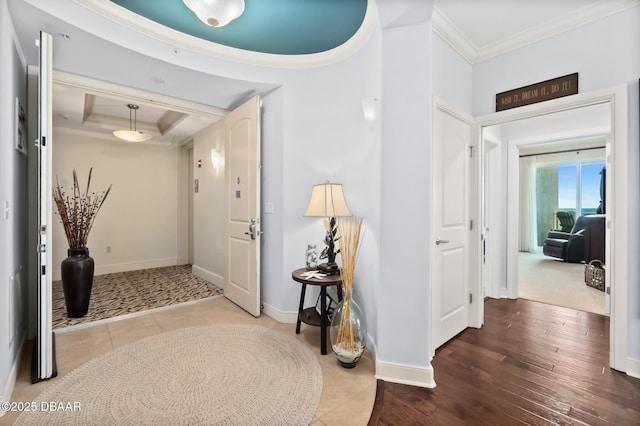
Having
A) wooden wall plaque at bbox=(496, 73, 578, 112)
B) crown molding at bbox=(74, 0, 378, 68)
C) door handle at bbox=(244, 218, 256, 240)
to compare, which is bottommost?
door handle at bbox=(244, 218, 256, 240)

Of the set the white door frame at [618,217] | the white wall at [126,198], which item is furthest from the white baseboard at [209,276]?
the white door frame at [618,217]

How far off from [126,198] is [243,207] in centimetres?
327

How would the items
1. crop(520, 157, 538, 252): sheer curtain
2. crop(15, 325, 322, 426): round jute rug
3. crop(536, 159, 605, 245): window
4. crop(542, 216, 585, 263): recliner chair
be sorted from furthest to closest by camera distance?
crop(520, 157, 538, 252): sheer curtain
crop(536, 159, 605, 245): window
crop(542, 216, 585, 263): recliner chair
crop(15, 325, 322, 426): round jute rug

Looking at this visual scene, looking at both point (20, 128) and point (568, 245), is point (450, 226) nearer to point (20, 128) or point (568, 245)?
point (20, 128)

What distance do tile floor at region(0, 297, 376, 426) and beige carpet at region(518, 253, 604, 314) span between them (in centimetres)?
298

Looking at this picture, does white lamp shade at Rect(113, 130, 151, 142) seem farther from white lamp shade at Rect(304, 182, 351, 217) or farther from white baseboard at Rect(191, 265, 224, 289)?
white lamp shade at Rect(304, 182, 351, 217)

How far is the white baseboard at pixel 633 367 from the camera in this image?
1995 millimetres

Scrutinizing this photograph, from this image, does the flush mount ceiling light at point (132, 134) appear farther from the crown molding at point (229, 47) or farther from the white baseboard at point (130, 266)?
the white baseboard at point (130, 266)

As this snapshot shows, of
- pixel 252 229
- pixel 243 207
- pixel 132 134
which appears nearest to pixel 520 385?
pixel 252 229

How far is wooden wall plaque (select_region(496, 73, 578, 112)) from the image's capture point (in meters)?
2.26

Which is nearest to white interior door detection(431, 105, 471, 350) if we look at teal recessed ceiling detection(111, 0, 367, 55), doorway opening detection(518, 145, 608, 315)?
teal recessed ceiling detection(111, 0, 367, 55)

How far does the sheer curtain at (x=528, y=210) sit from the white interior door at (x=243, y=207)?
24.4 feet

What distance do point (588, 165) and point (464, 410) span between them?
7.90m

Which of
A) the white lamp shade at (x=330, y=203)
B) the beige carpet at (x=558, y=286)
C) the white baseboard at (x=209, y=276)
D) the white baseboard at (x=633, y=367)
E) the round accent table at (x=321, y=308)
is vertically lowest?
the beige carpet at (x=558, y=286)
